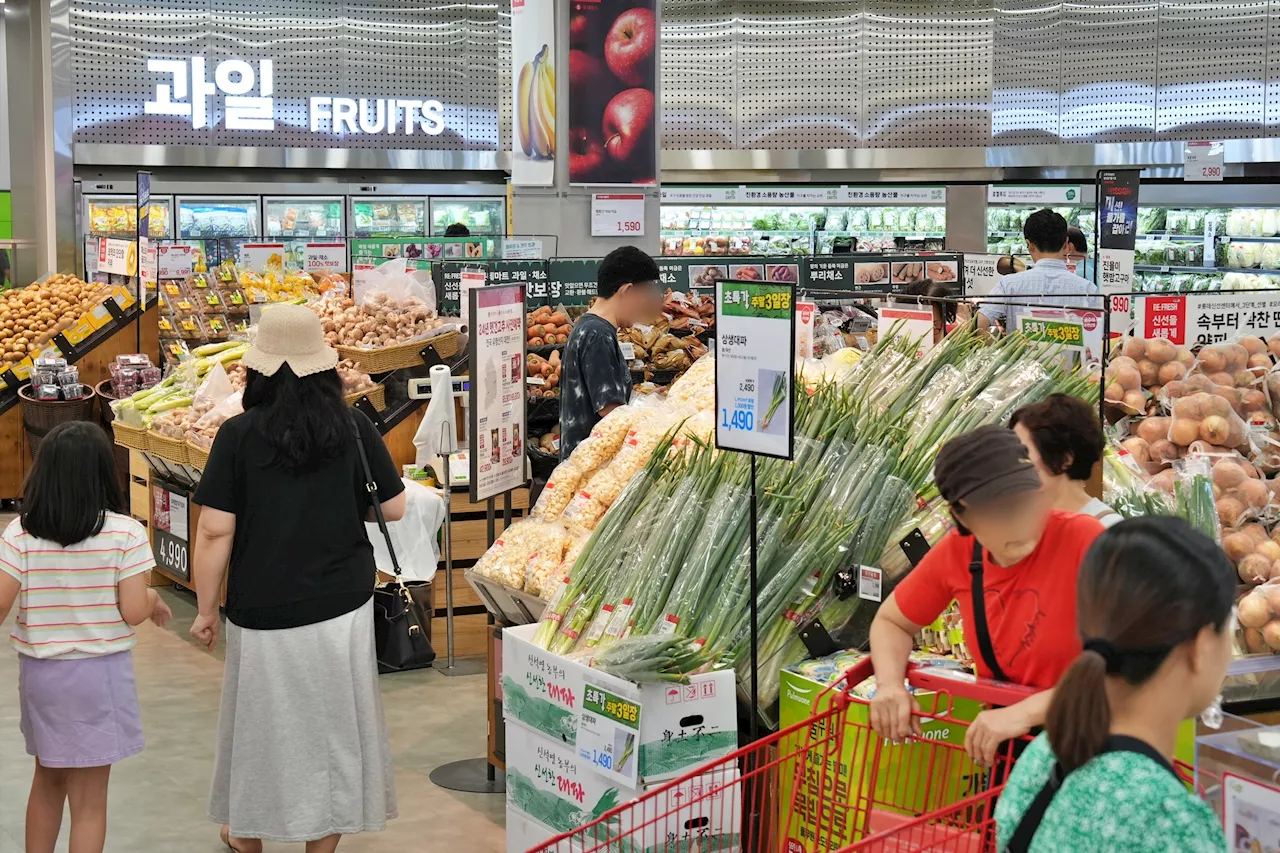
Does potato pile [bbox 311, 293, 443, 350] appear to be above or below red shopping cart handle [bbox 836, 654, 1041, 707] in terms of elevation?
above

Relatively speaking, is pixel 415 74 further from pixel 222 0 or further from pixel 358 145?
pixel 222 0

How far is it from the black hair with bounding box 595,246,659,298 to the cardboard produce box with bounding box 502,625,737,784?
1.92 m

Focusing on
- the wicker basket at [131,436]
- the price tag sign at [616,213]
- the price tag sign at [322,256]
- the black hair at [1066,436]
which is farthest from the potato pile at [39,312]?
the black hair at [1066,436]

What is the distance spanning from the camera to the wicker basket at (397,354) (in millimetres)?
6988

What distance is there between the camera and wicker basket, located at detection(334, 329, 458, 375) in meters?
6.99

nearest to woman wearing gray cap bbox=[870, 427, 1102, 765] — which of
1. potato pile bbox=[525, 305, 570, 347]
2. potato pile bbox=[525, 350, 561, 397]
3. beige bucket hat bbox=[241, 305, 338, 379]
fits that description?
beige bucket hat bbox=[241, 305, 338, 379]

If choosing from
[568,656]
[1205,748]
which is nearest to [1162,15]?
[568,656]

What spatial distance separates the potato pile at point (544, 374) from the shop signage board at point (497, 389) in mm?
1717

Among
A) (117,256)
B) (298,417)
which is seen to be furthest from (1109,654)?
(117,256)

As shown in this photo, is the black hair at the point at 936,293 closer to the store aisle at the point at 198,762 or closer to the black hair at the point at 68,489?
the store aisle at the point at 198,762

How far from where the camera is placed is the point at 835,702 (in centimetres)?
268

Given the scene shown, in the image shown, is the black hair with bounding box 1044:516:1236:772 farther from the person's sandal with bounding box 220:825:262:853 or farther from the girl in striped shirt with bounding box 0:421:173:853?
the person's sandal with bounding box 220:825:262:853

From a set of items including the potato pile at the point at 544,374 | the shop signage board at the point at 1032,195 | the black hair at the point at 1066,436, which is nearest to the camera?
the black hair at the point at 1066,436

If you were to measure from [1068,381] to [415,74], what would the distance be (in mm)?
11685
